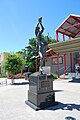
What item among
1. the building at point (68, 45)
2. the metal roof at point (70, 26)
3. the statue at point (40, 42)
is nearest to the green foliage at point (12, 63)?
the building at point (68, 45)

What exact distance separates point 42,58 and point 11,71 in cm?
1360

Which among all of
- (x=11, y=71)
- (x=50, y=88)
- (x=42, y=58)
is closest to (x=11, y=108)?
(x=50, y=88)

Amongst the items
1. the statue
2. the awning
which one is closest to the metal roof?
the awning

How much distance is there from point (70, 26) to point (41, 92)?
1657 centimetres

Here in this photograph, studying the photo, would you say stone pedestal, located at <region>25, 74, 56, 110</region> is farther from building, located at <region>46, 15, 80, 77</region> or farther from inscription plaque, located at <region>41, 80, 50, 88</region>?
building, located at <region>46, 15, 80, 77</region>

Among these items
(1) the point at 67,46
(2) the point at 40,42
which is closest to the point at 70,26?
(1) the point at 67,46

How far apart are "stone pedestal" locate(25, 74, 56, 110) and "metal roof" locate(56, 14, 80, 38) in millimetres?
14902

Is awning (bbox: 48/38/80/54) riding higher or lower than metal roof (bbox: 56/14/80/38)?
lower

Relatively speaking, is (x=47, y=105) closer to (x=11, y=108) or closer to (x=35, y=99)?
(x=35, y=99)

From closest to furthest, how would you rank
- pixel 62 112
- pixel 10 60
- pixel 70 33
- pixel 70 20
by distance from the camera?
pixel 62 112 → pixel 10 60 → pixel 70 20 → pixel 70 33

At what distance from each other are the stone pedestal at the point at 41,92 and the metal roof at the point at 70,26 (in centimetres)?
1490

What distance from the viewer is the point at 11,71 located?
22594 mm

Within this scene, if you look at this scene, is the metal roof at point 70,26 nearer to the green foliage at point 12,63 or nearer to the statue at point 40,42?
the green foliage at point 12,63

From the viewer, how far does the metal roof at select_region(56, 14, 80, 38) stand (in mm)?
23728
